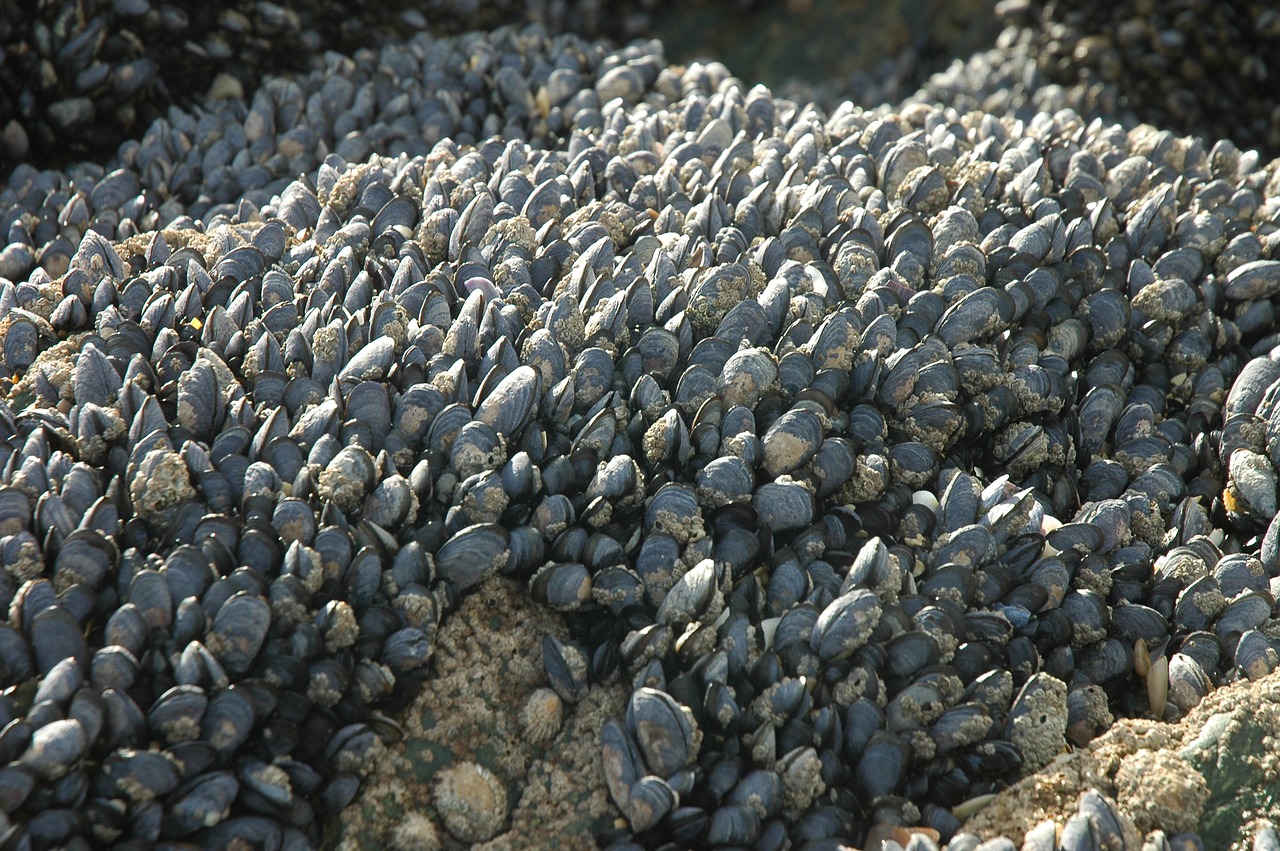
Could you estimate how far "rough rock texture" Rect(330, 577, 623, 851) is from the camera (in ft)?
6.24

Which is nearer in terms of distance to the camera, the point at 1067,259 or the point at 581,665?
the point at 581,665

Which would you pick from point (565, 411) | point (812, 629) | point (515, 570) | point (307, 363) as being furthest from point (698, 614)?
point (307, 363)

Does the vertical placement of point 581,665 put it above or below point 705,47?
below

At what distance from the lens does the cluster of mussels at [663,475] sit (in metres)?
1.87

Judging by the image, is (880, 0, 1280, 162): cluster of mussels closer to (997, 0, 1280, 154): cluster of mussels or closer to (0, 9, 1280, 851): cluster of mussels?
(997, 0, 1280, 154): cluster of mussels

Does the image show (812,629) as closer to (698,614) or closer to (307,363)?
(698,614)

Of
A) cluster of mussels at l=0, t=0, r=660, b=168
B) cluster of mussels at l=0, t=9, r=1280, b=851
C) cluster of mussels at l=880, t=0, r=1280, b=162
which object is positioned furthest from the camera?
cluster of mussels at l=880, t=0, r=1280, b=162

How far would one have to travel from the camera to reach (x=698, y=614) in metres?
2.05

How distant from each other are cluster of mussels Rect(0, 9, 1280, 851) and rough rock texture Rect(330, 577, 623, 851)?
0.06m

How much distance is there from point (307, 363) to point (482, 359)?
16.3 inches

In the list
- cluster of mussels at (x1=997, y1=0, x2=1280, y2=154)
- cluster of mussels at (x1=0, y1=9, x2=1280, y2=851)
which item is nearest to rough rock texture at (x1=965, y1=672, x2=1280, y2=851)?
cluster of mussels at (x1=0, y1=9, x2=1280, y2=851)

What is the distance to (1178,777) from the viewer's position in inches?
75.7

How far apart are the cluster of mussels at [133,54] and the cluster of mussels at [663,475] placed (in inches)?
39.8

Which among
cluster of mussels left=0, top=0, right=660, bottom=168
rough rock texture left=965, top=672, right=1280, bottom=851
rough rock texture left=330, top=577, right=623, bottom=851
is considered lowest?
rough rock texture left=330, top=577, right=623, bottom=851
